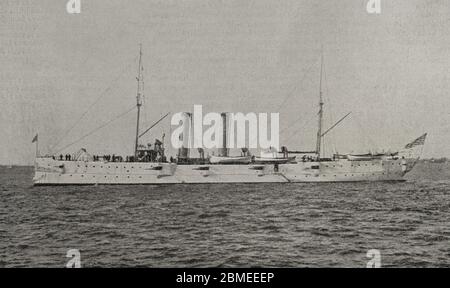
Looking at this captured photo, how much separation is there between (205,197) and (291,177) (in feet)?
41.8

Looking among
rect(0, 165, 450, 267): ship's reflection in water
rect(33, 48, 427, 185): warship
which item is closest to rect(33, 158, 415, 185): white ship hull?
rect(33, 48, 427, 185): warship

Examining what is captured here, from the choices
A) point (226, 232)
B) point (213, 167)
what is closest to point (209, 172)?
point (213, 167)

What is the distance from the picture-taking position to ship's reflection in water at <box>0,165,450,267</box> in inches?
407

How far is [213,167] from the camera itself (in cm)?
3284

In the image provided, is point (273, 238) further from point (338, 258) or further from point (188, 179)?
point (188, 179)

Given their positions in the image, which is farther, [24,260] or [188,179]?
[188,179]

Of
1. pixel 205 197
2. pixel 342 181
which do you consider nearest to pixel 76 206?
pixel 205 197

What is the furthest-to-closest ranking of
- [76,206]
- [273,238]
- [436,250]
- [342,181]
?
[342,181], [76,206], [273,238], [436,250]

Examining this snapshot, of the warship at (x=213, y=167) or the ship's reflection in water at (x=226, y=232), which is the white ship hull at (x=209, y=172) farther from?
the ship's reflection in water at (x=226, y=232)

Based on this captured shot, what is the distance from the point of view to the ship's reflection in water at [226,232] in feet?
33.9

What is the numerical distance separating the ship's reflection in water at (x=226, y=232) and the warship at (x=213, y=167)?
11.3 m

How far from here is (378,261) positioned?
997 cm

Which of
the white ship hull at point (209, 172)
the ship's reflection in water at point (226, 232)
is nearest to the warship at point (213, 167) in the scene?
the white ship hull at point (209, 172)
